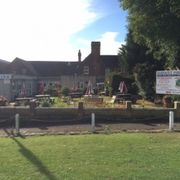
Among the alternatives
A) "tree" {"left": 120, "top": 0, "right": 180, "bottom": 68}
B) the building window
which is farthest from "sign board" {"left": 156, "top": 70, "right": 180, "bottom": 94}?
the building window

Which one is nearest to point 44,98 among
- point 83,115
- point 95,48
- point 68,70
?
point 83,115

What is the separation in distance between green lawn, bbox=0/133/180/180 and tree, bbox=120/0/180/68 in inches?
343

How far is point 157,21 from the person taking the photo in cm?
2373

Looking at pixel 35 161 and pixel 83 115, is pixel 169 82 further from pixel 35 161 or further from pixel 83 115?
pixel 35 161

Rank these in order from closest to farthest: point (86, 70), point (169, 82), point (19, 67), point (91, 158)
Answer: point (91, 158) < point (169, 82) < point (86, 70) < point (19, 67)

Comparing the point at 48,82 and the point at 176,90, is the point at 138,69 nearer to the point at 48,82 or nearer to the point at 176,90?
the point at 176,90

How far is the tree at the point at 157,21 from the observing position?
23.1m

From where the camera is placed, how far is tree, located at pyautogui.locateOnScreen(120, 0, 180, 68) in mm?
23078

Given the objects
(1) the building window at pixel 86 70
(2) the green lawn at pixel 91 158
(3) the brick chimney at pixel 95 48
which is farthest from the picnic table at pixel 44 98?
(1) the building window at pixel 86 70

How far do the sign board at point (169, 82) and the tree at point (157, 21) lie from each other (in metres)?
2.36

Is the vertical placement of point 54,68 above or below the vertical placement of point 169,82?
above

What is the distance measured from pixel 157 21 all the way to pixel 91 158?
528 inches

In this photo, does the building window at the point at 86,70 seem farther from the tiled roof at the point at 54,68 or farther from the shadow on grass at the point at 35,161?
the shadow on grass at the point at 35,161

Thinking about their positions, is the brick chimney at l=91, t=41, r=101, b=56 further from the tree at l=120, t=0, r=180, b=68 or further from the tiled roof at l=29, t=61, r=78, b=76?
the tree at l=120, t=0, r=180, b=68
